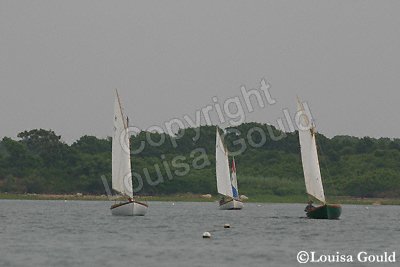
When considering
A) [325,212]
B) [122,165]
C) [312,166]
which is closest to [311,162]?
[312,166]

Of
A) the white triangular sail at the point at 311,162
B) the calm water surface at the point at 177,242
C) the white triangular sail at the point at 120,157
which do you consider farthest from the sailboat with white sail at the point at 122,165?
the white triangular sail at the point at 311,162

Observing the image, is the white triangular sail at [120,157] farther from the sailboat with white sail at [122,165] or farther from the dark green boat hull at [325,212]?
the dark green boat hull at [325,212]

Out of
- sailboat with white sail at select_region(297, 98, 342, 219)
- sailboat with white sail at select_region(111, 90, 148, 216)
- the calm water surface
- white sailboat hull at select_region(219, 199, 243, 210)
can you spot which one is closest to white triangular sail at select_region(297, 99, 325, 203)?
sailboat with white sail at select_region(297, 98, 342, 219)

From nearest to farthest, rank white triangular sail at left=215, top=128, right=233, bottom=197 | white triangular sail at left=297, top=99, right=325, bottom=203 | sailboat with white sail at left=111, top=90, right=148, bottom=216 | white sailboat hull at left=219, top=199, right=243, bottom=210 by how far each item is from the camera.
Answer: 1. white triangular sail at left=297, top=99, right=325, bottom=203
2. sailboat with white sail at left=111, top=90, right=148, bottom=216
3. white sailboat hull at left=219, top=199, right=243, bottom=210
4. white triangular sail at left=215, top=128, right=233, bottom=197

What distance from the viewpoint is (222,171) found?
147500mm

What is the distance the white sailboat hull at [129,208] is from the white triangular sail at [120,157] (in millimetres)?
1123

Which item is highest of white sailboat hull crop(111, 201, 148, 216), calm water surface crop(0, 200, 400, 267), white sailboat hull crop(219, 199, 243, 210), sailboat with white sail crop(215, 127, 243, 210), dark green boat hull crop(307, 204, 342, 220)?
sailboat with white sail crop(215, 127, 243, 210)

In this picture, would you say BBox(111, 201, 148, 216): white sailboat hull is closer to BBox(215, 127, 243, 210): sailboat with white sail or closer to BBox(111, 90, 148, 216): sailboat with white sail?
BBox(111, 90, 148, 216): sailboat with white sail

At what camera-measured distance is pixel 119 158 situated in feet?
354

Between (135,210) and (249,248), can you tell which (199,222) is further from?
(249,248)

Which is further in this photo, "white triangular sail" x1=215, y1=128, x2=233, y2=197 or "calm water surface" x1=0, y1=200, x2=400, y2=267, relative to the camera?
"white triangular sail" x1=215, y1=128, x2=233, y2=197

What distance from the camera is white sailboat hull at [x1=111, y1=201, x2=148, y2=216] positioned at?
107438mm

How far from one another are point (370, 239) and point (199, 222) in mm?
28302

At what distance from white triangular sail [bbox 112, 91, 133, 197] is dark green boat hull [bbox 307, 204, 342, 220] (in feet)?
66.1
